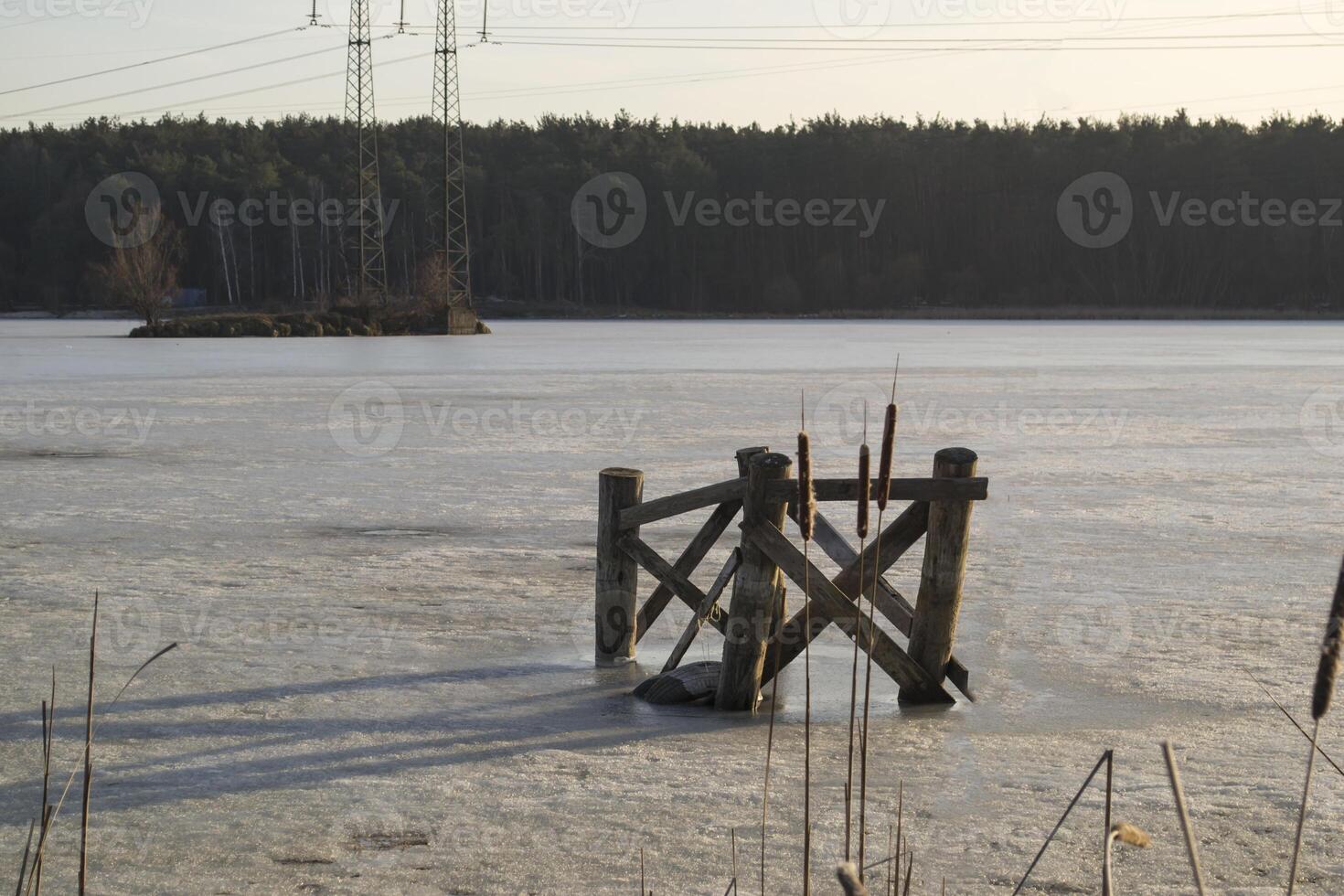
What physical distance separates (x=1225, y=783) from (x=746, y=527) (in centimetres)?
203

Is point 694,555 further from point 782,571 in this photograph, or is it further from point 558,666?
point 558,666

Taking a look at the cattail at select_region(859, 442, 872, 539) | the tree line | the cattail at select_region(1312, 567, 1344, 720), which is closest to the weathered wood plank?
the cattail at select_region(859, 442, 872, 539)

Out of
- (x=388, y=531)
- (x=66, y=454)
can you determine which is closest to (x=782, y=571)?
(x=388, y=531)

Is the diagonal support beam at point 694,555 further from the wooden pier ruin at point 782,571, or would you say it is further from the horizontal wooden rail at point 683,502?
the horizontal wooden rail at point 683,502

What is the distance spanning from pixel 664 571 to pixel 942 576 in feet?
4.66

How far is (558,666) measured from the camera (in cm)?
753

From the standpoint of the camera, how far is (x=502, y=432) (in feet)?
60.1

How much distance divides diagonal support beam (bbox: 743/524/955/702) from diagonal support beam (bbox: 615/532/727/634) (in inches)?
32.1

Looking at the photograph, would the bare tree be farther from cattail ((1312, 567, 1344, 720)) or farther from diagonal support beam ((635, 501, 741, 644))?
cattail ((1312, 567, 1344, 720))

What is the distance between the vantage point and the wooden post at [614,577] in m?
7.35

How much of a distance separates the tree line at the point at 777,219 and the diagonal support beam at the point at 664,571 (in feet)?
289

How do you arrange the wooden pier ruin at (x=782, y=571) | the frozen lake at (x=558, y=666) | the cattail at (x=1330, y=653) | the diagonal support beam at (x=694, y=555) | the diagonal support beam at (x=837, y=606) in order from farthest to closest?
the diagonal support beam at (x=694, y=555) → the wooden pier ruin at (x=782, y=571) → the diagonal support beam at (x=837, y=606) → the frozen lake at (x=558, y=666) → the cattail at (x=1330, y=653)

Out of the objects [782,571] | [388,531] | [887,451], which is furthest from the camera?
[388,531]

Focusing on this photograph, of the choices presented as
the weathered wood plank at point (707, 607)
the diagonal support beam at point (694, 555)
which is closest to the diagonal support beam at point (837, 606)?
the weathered wood plank at point (707, 607)
